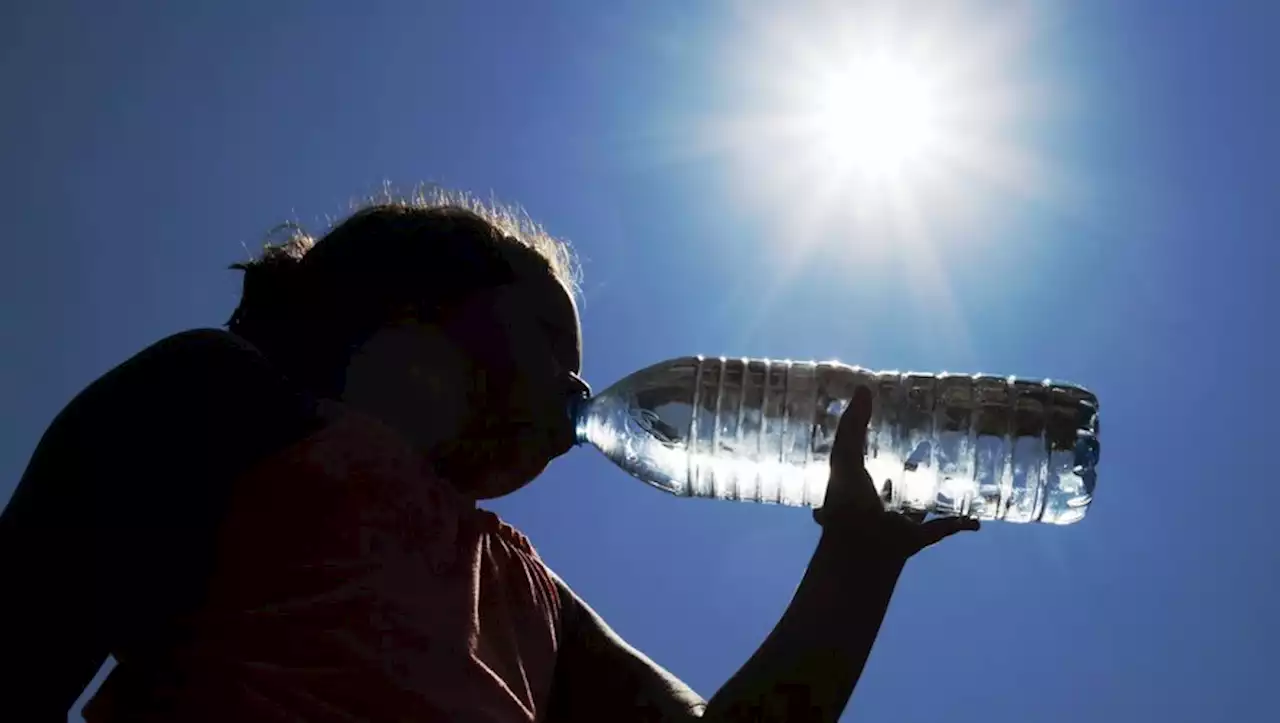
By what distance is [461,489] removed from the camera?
2.16 m

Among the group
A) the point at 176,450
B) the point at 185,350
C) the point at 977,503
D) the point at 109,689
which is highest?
the point at 977,503

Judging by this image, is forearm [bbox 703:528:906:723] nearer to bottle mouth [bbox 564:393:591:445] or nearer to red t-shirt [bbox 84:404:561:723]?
red t-shirt [bbox 84:404:561:723]

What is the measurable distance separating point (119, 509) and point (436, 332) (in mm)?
818

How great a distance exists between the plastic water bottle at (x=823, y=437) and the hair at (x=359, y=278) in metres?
0.75

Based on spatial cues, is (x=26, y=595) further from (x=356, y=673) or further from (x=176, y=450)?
(x=356, y=673)

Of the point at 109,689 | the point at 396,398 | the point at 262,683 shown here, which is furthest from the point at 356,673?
the point at 396,398

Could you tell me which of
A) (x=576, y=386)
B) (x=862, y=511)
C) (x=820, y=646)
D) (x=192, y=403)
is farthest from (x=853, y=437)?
(x=192, y=403)

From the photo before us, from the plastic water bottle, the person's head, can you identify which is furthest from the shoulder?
the plastic water bottle

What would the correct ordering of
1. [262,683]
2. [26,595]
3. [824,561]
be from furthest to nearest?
1. [824,561]
2. [262,683]
3. [26,595]

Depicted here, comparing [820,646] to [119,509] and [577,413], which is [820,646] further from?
[119,509]

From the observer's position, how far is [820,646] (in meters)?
1.79

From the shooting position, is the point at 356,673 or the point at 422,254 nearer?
the point at 356,673

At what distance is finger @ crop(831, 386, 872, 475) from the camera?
2021mm

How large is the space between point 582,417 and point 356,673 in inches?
Result: 42.9
